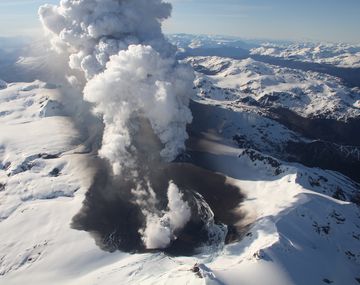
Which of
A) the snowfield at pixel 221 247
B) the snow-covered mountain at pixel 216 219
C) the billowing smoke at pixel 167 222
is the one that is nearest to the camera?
the snowfield at pixel 221 247

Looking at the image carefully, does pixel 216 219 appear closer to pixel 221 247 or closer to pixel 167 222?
pixel 167 222

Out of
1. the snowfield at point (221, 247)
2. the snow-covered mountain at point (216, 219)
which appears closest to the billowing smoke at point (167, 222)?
the snow-covered mountain at point (216, 219)

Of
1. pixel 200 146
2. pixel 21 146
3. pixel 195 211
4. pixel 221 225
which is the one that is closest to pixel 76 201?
pixel 195 211

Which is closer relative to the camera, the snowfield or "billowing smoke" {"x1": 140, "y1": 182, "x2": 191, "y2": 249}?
the snowfield

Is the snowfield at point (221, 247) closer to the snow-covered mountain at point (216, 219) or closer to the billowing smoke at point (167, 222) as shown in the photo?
the snow-covered mountain at point (216, 219)

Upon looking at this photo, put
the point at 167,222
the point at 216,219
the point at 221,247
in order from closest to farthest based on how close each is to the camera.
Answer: the point at 221,247, the point at 167,222, the point at 216,219

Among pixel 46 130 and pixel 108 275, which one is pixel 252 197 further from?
pixel 46 130

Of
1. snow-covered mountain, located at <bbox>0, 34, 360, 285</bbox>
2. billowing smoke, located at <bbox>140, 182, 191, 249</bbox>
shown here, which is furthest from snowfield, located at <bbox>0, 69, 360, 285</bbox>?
billowing smoke, located at <bbox>140, 182, 191, 249</bbox>

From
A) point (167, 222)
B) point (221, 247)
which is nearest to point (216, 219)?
point (167, 222)

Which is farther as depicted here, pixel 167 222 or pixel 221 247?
pixel 167 222

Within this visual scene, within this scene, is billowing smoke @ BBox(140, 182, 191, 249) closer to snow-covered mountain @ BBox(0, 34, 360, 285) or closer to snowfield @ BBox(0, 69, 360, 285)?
snow-covered mountain @ BBox(0, 34, 360, 285)

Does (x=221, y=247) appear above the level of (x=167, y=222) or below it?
above

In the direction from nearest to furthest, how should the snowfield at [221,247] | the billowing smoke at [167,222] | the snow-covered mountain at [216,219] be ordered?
the snowfield at [221,247]
the snow-covered mountain at [216,219]
the billowing smoke at [167,222]
